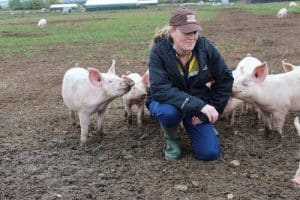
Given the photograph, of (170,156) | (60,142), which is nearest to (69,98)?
(60,142)

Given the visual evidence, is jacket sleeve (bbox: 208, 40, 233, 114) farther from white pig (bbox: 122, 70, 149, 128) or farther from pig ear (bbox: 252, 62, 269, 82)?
white pig (bbox: 122, 70, 149, 128)

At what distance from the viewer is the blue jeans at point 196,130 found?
4848mm

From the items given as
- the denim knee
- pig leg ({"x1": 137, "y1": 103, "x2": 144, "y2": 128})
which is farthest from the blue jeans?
pig leg ({"x1": 137, "y1": 103, "x2": 144, "y2": 128})

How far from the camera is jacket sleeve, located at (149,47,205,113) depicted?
181 inches

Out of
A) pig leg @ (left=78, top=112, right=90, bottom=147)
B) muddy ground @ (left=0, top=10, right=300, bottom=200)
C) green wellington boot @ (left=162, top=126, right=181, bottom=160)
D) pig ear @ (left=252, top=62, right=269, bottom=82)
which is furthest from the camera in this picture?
pig leg @ (left=78, top=112, right=90, bottom=147)

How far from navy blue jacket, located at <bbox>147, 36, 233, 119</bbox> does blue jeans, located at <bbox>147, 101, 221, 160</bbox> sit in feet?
0.28

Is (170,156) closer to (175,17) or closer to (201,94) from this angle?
(201,94)

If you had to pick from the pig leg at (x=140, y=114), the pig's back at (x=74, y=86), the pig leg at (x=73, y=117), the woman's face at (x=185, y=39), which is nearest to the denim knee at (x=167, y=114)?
the woman's face at (x=185, y=39)

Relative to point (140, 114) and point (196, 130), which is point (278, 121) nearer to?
point (196, 130)

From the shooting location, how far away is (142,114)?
20.4 ft

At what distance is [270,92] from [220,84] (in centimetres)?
77

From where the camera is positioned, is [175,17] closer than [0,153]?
Yes

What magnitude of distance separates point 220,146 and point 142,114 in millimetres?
1247

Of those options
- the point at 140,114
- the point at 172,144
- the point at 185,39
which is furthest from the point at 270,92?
the point at 140,114
